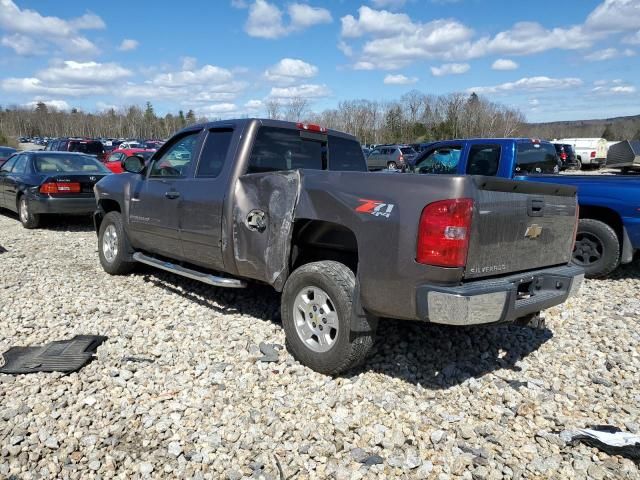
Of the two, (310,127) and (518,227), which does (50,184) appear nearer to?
(310,127)

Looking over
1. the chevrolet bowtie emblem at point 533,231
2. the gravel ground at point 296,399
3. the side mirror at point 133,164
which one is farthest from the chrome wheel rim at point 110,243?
the chevrolet bowtie emblem at point 533,231

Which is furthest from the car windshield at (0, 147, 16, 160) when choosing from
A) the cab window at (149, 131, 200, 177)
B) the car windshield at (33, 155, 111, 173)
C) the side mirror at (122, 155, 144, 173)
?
the cab window at (149, 131, 200, 177)

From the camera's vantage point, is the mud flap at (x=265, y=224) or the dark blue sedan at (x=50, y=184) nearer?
the mud flap at (x=265, y=224)

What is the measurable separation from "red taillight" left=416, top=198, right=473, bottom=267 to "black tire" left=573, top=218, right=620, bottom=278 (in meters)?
4.10

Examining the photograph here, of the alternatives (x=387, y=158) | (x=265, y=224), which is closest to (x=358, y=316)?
(x=265, y=224)

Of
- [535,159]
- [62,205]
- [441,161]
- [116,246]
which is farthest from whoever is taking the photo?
[62,205]

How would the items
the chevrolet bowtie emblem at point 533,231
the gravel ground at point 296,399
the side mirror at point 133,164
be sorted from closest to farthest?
1. the gravel ground at point 296,399
2. the chevrolet bowtie emblem at point 533,231
3. the side mirror at point 133,164

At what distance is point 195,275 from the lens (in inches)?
190

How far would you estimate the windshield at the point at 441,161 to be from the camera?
8.32 metres

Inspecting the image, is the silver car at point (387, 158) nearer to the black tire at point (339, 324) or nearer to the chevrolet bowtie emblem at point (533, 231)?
the chevrolet bowtie emblem at point (533, 231)

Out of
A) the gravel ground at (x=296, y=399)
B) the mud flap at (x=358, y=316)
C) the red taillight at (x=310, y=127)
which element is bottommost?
the gravel ground at (x=296, y=399)

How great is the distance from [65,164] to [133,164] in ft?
18.3

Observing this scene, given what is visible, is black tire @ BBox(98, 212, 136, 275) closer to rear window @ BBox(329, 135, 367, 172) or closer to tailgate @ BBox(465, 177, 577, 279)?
rear window @ BBox(329, 135, 367, 172)

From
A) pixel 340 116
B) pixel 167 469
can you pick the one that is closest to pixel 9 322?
pixel 167 469
